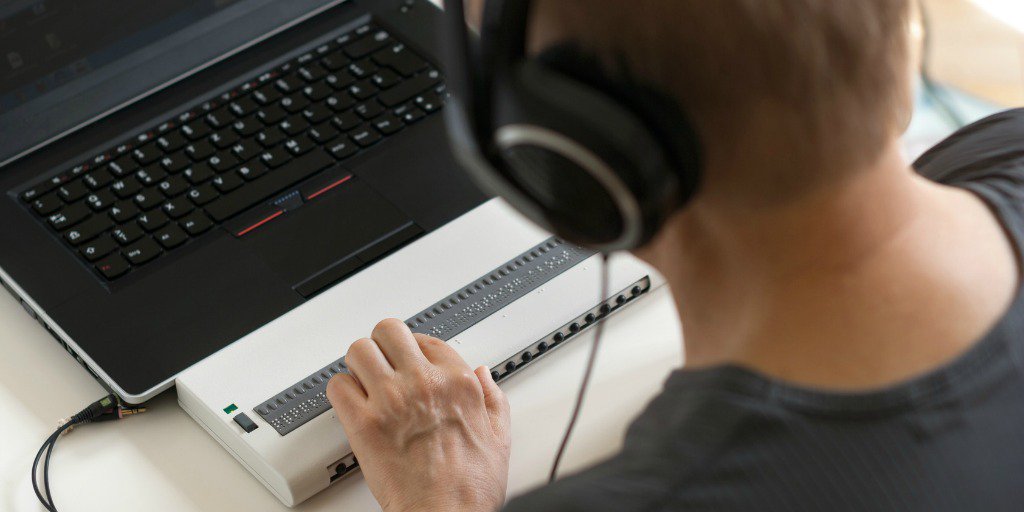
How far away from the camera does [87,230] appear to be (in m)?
1.05

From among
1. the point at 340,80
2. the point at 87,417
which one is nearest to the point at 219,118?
the point at 340,80

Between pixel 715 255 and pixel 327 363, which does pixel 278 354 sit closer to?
pixel 327 363

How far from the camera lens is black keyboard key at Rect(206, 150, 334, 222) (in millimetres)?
1077

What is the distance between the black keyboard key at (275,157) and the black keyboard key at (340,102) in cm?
7

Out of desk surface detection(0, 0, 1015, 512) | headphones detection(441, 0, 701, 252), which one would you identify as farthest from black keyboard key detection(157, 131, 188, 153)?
headphones detection(441, 0, 701, 252)

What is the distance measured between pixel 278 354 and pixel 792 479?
0.50 m

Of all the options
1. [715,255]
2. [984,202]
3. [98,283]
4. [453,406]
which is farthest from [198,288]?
[984,202]

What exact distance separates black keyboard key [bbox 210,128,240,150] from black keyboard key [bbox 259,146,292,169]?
0.04 m

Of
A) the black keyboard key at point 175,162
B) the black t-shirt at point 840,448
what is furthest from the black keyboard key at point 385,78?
the black t-shirt at point 840,448

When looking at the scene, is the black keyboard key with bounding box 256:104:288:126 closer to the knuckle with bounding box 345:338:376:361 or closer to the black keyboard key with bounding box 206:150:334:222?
the black keyboard key with bounding box 206:150:334:222

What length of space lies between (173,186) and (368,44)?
27cm

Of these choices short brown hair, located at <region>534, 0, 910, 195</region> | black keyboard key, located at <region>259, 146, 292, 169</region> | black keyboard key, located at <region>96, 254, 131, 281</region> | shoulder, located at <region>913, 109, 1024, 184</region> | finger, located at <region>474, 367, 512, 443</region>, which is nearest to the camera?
short brown hair, located at <region>534, 0, 910, 195</region>

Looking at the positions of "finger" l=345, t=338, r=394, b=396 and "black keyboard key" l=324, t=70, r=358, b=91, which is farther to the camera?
"black keyboard key" l=324, t=70, r=358, b=91

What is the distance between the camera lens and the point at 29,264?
3.37 ft
